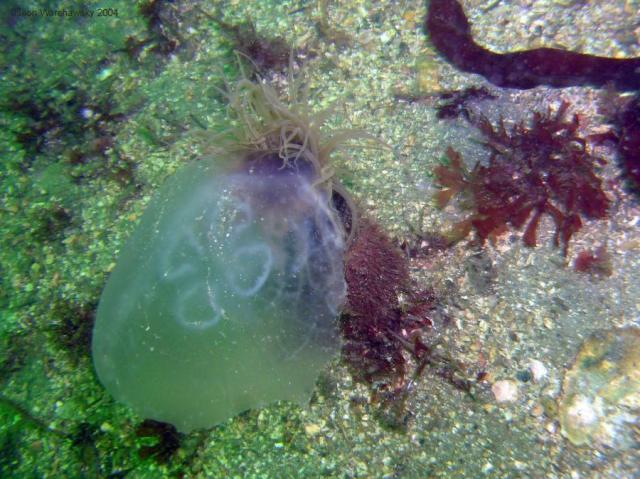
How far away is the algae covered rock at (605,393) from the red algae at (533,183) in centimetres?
88

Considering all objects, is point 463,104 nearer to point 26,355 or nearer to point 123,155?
point 123,155

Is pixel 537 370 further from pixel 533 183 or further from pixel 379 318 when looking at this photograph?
pixel 533 183

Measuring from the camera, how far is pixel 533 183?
3.68m

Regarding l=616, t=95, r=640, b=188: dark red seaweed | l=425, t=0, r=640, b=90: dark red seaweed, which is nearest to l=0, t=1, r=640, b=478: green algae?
l=425, t=0, r=640, b=90: dark red seaweed

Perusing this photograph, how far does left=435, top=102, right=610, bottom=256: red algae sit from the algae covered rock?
2.90 feet

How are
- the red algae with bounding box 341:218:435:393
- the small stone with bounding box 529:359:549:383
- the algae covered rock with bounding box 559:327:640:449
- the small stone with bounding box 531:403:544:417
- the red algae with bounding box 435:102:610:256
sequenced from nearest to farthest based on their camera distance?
the algae covered rock with bounding box 559:327:640:449 < the small stone with bounding box 531:403:544:417 < the small stone with bounding box 529:359:549:383 < the red algae with bounding box 341:218:435:393 < the red algae with bounding box 435:102:610:256

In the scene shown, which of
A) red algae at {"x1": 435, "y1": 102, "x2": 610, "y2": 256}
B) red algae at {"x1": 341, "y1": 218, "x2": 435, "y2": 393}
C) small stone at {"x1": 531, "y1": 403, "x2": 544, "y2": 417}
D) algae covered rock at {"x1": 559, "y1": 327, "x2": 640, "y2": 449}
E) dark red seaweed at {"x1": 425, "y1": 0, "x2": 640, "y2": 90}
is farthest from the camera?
dark red seaweed at {"x1": 425, "y1": 0, "x2": 640, "y2": 90}

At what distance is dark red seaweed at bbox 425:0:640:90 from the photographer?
3.79 metres

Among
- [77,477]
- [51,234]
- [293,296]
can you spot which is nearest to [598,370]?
[293,296]

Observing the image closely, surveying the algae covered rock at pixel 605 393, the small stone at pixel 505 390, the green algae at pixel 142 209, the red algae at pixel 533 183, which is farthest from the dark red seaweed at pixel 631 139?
the small stone at pixel 505 390

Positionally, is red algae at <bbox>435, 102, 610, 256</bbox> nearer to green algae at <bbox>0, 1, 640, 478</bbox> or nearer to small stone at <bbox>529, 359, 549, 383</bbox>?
green algae at <bbox>0, 1, 640, 478</bbox>

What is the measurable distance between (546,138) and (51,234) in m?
5.16

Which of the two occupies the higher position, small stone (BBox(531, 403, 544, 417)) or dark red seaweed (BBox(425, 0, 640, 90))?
dark red seaweed (BBox(425, 0, 640, 90))

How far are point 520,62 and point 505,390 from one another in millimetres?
3262
